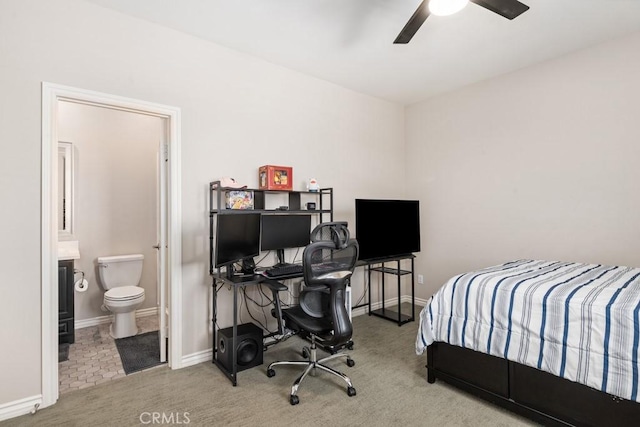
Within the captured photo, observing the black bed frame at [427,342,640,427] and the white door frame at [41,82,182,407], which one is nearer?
the black bed frame at [427,342,640,427]

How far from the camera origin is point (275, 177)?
3094 millimetres

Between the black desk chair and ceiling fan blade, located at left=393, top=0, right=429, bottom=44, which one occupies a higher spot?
ceiling fan blade, located at left=393, top=0, right=429, bottom=44

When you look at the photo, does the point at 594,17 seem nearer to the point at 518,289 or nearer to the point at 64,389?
the point at 518,289

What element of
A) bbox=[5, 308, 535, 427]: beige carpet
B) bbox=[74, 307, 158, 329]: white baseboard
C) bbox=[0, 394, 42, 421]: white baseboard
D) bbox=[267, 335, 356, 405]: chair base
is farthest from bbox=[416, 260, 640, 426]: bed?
bbox=[74, 307, 158, 329]: white baseboard

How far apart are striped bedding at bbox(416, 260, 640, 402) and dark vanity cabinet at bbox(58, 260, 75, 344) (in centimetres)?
322

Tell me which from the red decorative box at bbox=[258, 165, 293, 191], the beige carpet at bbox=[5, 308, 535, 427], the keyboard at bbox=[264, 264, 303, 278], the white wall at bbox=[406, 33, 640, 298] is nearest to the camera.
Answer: the beige carpet at bbox=[5, 308, 535, 427]

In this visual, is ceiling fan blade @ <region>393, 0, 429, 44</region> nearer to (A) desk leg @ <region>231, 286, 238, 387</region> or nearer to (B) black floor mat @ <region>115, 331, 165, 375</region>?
(A) desk leg @ <region>231, 286, 238, 387</region>

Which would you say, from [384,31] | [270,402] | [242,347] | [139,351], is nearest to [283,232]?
[242,347]

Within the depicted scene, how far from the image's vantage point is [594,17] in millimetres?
2584

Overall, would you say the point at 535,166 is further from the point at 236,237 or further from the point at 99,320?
the point at 99,320

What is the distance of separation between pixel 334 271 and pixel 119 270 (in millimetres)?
2861

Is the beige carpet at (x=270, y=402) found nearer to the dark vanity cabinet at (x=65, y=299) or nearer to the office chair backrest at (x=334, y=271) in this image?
the office chair backrest at (x=334, y=271)

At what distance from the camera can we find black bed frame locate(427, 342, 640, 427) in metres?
1.71

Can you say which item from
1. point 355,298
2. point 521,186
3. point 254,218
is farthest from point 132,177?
point 521,186
